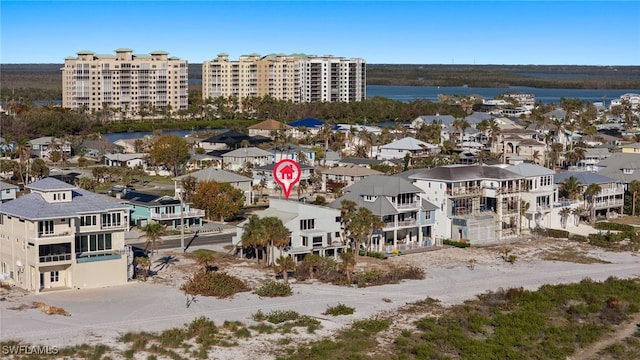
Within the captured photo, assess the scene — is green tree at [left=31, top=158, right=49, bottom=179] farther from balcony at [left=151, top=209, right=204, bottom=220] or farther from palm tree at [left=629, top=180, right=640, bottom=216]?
palm tree at [left=629, top=180, right=640, bottom=216]

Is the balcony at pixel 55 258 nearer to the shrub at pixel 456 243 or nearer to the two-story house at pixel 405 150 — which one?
the shrub at pixel 456 243

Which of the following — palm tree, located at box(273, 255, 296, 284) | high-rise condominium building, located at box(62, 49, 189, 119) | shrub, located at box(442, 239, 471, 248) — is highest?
high-rise condominium building, located at box(62, 49, 189, 119)

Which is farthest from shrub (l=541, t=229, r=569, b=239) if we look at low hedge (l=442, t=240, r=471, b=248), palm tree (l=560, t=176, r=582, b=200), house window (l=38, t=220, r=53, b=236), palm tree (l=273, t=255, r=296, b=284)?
house window (l=38, t=220, r=53, b=236)

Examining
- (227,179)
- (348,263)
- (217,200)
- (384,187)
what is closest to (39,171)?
(227,179)

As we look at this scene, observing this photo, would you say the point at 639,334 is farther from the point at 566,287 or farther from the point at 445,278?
the point at 445,278

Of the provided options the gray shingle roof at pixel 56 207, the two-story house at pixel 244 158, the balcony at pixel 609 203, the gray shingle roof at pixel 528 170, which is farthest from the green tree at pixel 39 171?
the balcony at pixel 609 203

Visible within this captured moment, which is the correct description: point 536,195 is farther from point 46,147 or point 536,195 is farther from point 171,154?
point 46,147
